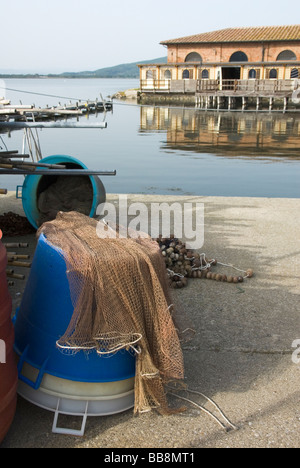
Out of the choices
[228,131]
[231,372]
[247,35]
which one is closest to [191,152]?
[228,131]

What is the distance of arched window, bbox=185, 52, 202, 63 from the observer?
184 ft

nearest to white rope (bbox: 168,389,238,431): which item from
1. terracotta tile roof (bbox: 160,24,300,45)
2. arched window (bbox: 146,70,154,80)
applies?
terracotta tile roof (bbox: 160,24,300,45)

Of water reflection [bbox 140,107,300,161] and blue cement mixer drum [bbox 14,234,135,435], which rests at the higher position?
blue cement mixer drum [bbox 14,234,135,435]

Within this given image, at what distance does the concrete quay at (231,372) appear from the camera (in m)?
3.15

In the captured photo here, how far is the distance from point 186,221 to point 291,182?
12118mm

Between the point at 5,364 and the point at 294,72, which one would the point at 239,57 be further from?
the point at 5,364

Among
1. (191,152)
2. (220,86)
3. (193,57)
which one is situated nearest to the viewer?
(191,152)

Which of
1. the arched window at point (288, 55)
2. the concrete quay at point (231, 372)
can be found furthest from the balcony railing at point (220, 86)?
the concrete quay at point (231, 372)

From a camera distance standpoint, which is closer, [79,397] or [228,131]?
[79,397]

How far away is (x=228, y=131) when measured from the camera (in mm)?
37625

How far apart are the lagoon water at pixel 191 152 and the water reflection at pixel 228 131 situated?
6 cm

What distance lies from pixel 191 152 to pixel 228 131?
10.4 meters

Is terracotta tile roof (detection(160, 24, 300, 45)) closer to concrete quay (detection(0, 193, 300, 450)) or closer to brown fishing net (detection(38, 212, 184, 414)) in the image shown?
concrete quay (detection(0, 193, 300, 450))
